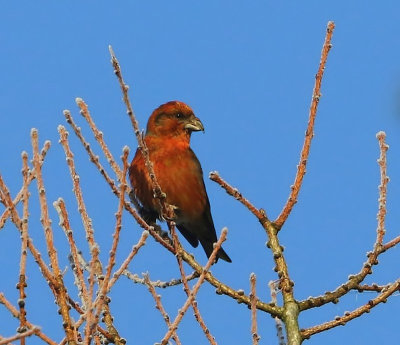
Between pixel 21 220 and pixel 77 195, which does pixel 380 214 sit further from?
pixel 21 220

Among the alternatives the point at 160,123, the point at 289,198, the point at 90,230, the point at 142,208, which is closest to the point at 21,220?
the point at 90,230

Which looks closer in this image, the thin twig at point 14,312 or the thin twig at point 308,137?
the thin twig at point 14,312

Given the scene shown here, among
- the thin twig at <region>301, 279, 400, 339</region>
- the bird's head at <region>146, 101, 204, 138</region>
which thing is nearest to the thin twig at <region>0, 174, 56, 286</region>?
the thin twig at <region>301, 279, 400, 339</region>

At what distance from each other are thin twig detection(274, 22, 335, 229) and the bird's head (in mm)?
3213

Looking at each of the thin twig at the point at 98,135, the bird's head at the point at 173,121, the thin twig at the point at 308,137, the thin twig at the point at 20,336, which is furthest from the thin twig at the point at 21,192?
the bird's head at the point at 173,121

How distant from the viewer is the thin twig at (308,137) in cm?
365

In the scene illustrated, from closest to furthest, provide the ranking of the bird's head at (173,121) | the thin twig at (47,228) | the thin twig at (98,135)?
the thin twig at (47,228)
the thin twig at (98,135)
the bird's head at (173,121)

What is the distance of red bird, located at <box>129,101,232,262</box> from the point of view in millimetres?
6457

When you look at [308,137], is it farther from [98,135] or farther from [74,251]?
[74,251]

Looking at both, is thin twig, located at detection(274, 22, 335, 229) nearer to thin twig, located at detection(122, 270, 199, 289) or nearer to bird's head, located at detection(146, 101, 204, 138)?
thin twig, located at detection(122, 270, 199, 289)

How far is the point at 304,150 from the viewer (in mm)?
3707

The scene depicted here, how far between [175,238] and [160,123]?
11.4 ft

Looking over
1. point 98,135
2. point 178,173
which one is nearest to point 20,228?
point 98,135

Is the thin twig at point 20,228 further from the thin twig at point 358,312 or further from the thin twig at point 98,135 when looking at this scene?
the thin twig at point 358,312
